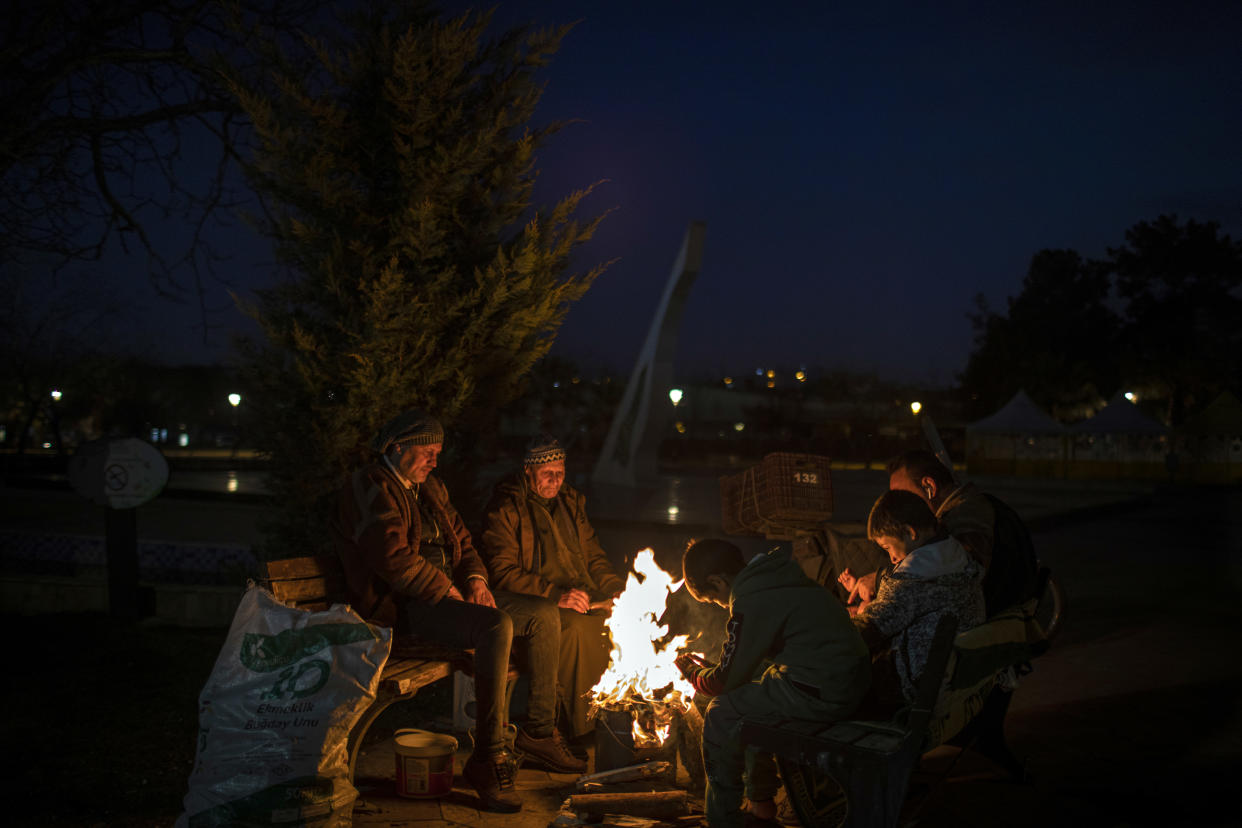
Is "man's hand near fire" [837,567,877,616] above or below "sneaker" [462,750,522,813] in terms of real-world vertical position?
above

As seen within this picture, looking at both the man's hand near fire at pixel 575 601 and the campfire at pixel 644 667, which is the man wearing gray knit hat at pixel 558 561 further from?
the campfire at pixel 644 667

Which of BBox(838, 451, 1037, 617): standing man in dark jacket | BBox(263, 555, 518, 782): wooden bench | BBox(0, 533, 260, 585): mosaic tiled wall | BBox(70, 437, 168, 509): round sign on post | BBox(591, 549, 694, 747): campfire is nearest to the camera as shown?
BBox(263, 555, 518, 782): wooden bench

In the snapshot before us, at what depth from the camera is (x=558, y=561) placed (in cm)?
522

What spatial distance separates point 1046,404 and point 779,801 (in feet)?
166

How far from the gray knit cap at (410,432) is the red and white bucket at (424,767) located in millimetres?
1317

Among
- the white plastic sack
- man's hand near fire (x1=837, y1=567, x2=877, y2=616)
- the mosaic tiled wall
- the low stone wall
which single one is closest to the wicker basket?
man's hand near fire (x1=837, y1=567, x2=877, y2=616)

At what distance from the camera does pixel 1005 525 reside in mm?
4367

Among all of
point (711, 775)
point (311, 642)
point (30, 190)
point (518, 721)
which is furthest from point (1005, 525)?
point (30, 190)

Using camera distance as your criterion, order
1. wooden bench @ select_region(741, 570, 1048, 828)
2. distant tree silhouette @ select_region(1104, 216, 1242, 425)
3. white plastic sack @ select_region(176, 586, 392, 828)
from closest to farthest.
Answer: wooden bench @ select_region(741, 570, 1048, 828) → white plastic sack @ select_region(176, 586, 392, 828) → distant tree silhouette @ select_region(1104, 216, 1242, 425)

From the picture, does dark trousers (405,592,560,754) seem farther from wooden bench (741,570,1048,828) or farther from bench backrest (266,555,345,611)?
wooden bench (741,570,1048,828)

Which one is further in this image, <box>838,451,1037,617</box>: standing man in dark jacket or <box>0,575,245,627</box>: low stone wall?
<box>0,575,245,627</box>: low stone wall

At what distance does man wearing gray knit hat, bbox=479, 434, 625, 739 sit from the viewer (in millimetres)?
4812

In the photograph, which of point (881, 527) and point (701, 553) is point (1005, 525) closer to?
point (881, 527)

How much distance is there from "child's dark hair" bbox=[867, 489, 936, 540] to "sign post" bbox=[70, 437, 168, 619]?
222 inches
